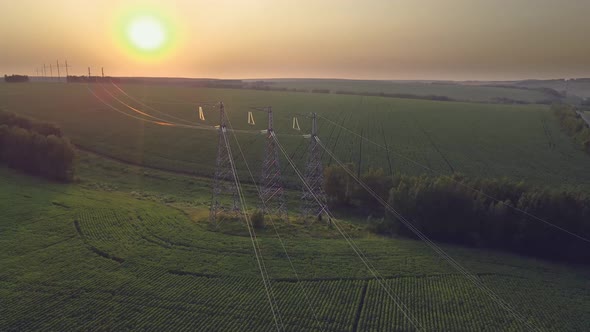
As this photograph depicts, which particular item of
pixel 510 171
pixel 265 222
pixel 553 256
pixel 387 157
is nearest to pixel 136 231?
pixel 265 222

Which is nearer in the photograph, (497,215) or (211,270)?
(211,270)

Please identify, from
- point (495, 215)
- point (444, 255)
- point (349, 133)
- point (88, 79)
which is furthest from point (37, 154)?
point (88, 79)

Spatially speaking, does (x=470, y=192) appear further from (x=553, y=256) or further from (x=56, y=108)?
(x=56, y=108)

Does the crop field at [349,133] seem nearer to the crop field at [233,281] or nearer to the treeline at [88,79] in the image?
the crop field at [233,281]

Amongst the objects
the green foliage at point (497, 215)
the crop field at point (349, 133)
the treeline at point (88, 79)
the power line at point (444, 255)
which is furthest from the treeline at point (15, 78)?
the green foliage at point (497, 215)

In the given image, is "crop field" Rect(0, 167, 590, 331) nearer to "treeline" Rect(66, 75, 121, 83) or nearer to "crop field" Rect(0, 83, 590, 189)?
"crop field" Rect(0, 83, 590, 189)

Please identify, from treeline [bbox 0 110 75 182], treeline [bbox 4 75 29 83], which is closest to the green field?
treeline [bbox 0 110 75 182]

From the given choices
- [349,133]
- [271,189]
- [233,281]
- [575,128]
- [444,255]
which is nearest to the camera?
[233,281]

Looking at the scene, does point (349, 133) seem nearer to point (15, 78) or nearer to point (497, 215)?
point (497, 215)
